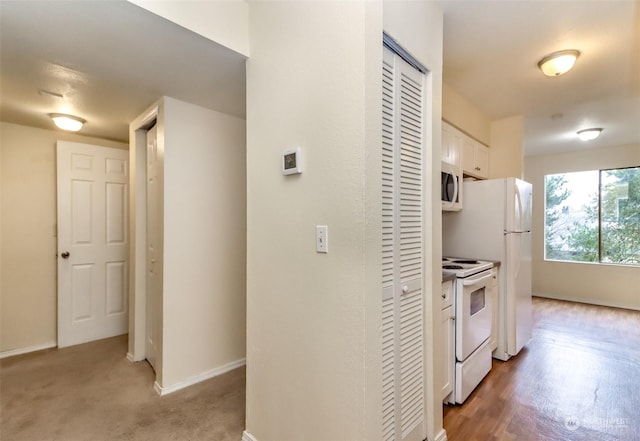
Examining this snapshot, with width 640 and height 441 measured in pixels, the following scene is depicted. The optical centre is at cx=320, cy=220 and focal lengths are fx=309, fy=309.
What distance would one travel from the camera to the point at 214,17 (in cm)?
159

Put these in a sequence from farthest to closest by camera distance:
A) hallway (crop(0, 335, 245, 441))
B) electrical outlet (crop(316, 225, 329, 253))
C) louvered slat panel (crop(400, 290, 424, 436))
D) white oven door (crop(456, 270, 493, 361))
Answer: white oven door (crop(456, 270, 493, 361)), hallway (crop(0, 335, 245, 441)), louvered slat panel (crop(400, 290, 424, 436)), electrical outlet (crop(316, 225, 329, 253))

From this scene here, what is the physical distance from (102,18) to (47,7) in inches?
8.1

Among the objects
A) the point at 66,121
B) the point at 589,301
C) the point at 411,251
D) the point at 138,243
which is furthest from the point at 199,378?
the point at 589,301

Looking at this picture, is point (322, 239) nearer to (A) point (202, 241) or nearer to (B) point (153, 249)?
(A) point (202, 241)

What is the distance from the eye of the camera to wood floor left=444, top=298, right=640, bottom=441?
184 cm

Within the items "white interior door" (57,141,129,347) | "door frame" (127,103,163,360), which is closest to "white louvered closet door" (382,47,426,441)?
"door frame" (127,103,163,360)

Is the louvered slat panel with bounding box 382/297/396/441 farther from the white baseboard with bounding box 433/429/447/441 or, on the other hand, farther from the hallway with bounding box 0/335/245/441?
the hallway with bounding box 0/335/245/441

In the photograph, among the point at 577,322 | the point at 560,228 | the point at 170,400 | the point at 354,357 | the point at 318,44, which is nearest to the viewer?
the point at 354,357

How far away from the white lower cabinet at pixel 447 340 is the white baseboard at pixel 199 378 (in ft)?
5.45

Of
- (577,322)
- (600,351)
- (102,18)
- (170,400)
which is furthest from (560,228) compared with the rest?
(102,18)

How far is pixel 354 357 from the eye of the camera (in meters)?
1.20

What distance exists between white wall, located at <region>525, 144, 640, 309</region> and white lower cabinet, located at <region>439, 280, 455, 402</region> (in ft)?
13.9

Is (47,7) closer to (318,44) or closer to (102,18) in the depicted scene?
(102,18)

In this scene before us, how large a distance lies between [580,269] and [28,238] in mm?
7193
